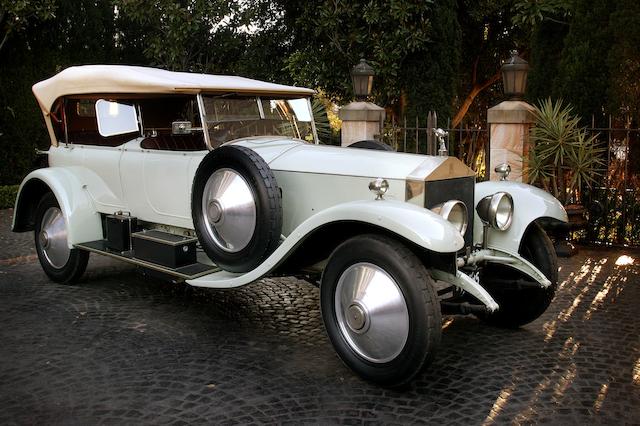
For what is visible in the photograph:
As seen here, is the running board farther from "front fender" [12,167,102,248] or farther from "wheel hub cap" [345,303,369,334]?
"wheel hub cap" [345,303,369,334]

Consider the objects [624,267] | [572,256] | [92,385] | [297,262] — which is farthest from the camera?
[572,256]

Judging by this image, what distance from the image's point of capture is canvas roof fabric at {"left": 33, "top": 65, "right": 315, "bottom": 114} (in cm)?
475

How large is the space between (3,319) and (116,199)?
4.46 ft

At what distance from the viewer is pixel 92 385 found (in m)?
3.62

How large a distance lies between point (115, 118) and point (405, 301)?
3560 mm

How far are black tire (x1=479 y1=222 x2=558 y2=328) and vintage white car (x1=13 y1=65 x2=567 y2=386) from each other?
10 mm

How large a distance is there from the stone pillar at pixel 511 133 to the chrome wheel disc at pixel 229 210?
15.6 feet

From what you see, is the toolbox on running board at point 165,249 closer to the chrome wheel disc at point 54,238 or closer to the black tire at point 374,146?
the chrome wheel disc at point 54,238

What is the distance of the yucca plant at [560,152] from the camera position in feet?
24.7

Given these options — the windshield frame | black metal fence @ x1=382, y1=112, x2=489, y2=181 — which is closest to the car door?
the windshield frame

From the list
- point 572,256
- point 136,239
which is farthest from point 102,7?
point 572,256

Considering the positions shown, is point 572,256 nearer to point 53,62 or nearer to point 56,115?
point 56,115

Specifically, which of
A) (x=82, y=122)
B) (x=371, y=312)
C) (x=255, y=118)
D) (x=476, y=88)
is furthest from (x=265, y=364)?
(x=476, y=88)

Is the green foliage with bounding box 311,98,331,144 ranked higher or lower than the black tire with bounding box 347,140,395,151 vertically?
higher
